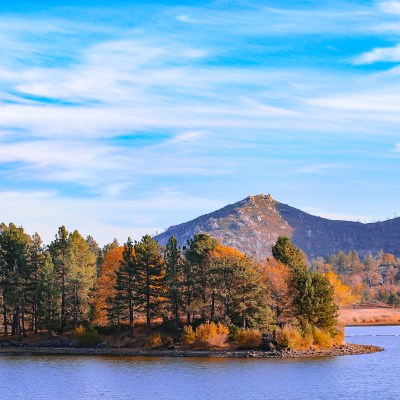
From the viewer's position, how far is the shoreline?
3676 inches

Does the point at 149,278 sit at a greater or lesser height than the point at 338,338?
greater

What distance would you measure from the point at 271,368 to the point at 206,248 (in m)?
30.9

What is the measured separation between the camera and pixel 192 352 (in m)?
97.9

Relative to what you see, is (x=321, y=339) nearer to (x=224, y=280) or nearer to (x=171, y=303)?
(x=224, y=280)

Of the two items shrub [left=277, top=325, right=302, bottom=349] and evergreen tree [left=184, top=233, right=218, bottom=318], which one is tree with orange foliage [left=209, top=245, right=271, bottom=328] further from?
shrub [left=277, top=325, right=302, bottom=349]

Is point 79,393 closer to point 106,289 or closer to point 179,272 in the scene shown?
point 179,272

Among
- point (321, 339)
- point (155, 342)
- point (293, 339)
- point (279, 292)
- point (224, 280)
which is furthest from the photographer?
point (155, 342)

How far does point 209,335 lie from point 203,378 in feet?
82.9

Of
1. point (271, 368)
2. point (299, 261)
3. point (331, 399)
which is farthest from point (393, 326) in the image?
point (331, 399)

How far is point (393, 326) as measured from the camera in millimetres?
189625

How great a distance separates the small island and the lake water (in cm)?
770

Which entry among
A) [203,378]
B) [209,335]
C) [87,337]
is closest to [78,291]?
[87,337]

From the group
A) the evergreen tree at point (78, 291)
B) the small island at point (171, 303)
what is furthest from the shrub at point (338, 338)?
the evergreen tree at point (78, 291)

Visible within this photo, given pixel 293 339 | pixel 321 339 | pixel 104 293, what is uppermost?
pixel 104 293
